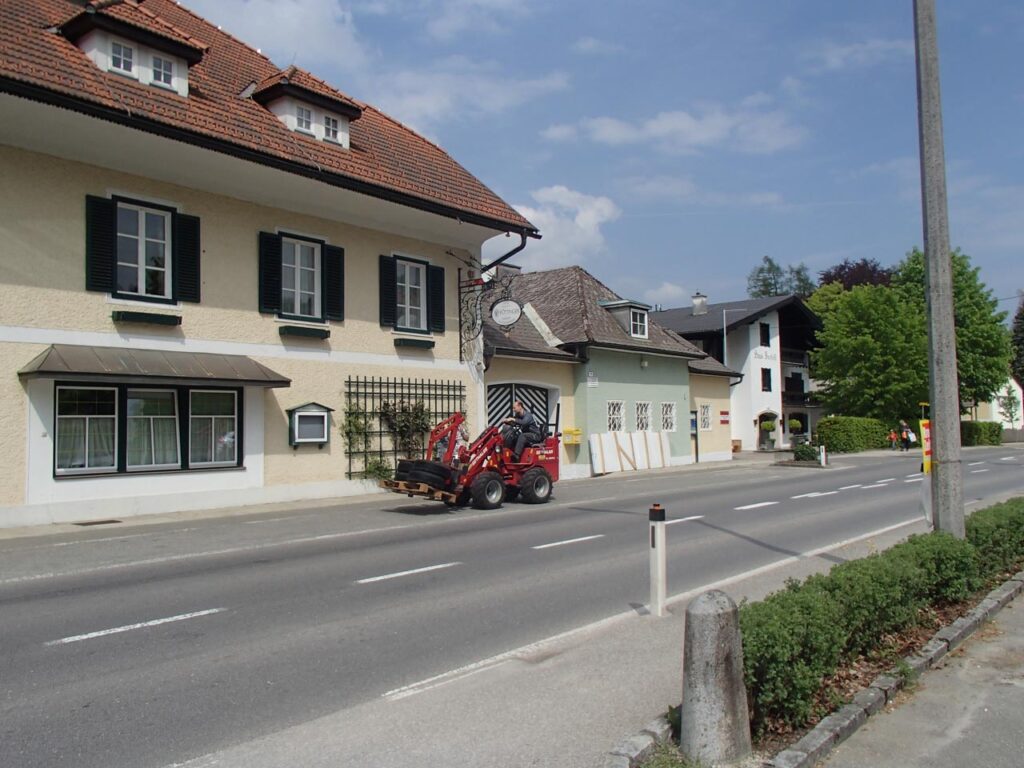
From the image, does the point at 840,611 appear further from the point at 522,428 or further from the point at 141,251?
the point at 141,251

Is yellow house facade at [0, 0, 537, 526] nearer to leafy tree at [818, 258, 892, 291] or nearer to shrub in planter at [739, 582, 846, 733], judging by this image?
shrub in planter at [739, 582, 846, 733]

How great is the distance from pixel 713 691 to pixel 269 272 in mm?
14814

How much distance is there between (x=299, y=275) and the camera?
58.8 ft

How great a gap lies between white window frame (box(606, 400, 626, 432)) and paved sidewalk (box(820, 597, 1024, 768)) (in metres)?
22.0

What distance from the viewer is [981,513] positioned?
28.8 feet

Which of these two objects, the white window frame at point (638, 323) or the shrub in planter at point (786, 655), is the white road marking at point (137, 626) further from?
the white window frame at point (638, 323)

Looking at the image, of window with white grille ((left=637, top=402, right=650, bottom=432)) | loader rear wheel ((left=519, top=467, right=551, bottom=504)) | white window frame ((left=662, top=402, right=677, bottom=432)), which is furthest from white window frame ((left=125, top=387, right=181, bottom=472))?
white window frame ((left=662, top=402, right=677, bottom=432))

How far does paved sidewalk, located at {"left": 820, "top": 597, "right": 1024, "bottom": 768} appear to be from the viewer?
14.2 feet

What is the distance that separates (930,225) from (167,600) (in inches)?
310

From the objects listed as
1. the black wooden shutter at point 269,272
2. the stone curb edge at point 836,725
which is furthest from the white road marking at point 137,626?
the black wooden shutter at point 269,272

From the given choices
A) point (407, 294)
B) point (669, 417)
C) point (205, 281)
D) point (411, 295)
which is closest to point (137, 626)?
point (205, 281)

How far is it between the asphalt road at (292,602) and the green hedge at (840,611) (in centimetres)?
227

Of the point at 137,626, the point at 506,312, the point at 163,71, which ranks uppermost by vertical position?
the point at 163,71

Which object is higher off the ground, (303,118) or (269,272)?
(303,118)
